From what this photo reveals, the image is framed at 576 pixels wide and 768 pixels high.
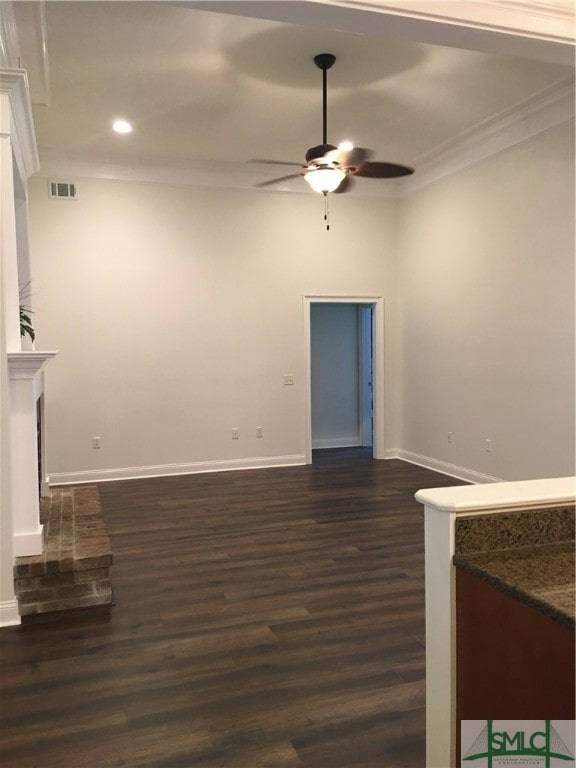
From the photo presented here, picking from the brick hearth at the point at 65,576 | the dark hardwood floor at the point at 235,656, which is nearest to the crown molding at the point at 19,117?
the brick hearth at the point at 65,576

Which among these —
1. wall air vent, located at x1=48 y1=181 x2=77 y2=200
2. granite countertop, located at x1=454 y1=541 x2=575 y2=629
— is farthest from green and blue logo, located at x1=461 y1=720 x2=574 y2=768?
wall air vent, located at x1=48 y1=181 x2=77 y2=200

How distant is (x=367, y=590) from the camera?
368cm

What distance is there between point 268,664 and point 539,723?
1713mm

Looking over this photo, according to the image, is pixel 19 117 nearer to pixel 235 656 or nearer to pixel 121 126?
pixel 121 126

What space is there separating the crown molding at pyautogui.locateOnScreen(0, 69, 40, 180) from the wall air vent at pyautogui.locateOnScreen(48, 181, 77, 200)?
1.62m

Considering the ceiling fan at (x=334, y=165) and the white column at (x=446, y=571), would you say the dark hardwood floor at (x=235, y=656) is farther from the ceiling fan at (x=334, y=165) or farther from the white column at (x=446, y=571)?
the ceiling fan at (x=334, y=165)

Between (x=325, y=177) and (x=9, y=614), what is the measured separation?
3653 mm

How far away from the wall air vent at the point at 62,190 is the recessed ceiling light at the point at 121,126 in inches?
41.9

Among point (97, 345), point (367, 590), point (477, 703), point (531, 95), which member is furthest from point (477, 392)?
point (477, 703)

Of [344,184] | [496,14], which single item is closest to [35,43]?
[344,184]

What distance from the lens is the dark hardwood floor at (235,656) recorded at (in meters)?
2.27

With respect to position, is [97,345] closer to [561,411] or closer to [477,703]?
[561,411]

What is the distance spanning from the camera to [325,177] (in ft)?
15.9

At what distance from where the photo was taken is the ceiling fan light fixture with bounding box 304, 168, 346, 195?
15.8ft
